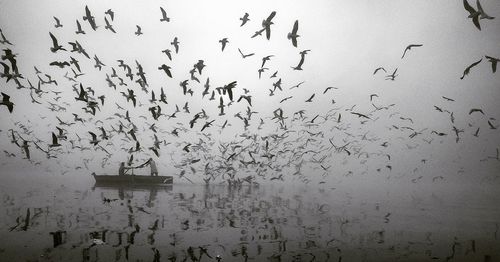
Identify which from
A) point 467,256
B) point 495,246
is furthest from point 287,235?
point 495,246

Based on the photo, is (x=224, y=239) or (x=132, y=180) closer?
(x=224, y=239)

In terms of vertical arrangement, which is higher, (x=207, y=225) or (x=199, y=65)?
(x=199, y=65)

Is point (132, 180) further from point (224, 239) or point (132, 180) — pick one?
point (224, 239)

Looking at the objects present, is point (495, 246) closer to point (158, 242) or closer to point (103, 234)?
point (158, 242)

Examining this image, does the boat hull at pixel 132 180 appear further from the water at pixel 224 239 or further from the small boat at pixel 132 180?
the water at pixel 224 239

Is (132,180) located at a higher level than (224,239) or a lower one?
higher

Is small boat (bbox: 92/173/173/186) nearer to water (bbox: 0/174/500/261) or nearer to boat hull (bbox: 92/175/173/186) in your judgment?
boat hull (bbox: 92/175/173/186)

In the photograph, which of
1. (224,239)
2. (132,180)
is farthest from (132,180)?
(224,239)

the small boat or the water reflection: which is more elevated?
the small boat

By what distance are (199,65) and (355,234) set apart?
44.3ft

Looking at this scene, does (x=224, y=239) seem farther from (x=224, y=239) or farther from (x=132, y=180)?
(x=132, y=180)

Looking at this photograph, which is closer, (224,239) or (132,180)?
(224,239)

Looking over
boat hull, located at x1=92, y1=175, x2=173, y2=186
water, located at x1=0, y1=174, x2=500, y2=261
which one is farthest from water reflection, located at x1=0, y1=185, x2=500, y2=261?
boat hull, located at x1=92, y1=175, x2=173, y2=186

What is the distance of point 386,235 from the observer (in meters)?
17.9
